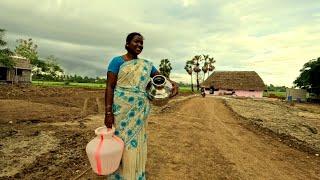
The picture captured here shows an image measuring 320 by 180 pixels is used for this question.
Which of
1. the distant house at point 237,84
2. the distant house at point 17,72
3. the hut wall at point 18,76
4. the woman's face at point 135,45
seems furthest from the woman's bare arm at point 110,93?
the distant house at point 237,84

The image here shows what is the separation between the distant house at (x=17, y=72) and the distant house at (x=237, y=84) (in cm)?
2823

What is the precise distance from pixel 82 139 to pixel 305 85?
45.8 m

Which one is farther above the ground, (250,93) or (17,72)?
(17,72)

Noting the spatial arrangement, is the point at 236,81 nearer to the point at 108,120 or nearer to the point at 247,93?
the point at 247,93

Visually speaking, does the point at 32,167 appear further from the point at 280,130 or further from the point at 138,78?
the point at 280,130

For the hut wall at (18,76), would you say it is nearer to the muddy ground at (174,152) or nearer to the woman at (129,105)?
the muddy ground at (174,152)

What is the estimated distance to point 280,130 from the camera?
11.7m

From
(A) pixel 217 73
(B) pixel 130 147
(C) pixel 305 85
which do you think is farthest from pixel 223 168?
(A) pixel 217 73

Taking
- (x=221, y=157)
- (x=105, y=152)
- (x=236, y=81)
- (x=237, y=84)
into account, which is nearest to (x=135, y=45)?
(x=105, y=152)

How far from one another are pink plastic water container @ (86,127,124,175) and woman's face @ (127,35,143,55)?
88 centimetres

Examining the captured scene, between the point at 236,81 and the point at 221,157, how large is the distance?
49.8m

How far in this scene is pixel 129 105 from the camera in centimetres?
348

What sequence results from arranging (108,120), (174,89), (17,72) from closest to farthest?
(108,120), (174,89), (17,72)

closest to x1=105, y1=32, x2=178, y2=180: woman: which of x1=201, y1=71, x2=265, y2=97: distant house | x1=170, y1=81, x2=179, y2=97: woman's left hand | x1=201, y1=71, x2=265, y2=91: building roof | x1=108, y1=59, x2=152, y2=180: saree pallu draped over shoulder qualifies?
x1=108, y1=59, x2=152, y2=180: saree pallu draped over shoulder
